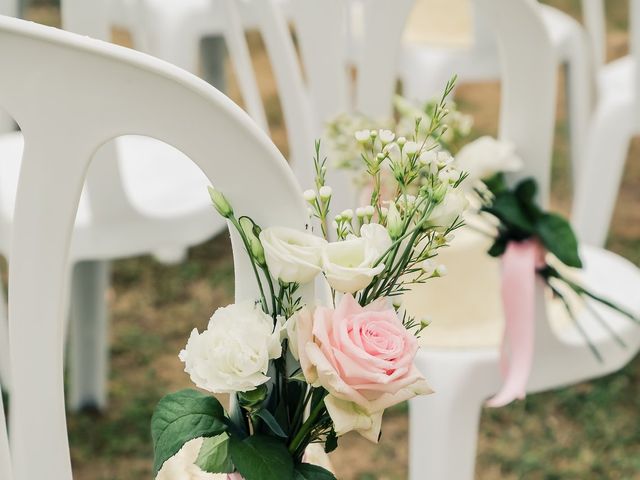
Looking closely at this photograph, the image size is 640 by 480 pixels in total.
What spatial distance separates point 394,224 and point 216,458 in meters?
0.22

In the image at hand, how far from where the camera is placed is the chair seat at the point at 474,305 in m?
1.53

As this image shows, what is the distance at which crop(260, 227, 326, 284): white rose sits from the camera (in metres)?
0.75

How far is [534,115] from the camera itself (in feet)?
4.48

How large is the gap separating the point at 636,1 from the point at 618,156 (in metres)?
0.38

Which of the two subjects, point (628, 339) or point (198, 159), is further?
point (628, 339)

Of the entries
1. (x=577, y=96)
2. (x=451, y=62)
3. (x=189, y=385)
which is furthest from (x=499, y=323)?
(x=577, y=96)

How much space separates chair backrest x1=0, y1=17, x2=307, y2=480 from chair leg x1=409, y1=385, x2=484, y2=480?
A: 729mm

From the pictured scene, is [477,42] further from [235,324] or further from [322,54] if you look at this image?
[235,324]

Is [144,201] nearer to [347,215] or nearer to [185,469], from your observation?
[185,469]

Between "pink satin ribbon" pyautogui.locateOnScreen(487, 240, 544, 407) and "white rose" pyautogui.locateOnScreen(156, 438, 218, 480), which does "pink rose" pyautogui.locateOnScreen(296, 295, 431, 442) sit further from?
"pink satin ribbon" pyautogui.locateOnScreen(487, 240, 544, 407)

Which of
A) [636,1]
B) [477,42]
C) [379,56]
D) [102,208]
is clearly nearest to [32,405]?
[379,56]

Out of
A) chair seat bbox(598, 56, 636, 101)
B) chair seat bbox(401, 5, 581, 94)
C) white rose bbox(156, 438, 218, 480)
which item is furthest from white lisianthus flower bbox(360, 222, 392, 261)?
chair seat bbox(401, 5, 581, 94)

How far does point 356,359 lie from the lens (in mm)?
738

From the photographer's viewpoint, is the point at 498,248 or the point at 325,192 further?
the point at 498,248
